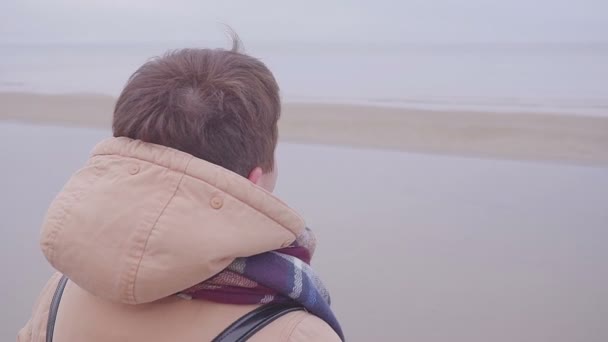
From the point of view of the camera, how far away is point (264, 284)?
0.91m

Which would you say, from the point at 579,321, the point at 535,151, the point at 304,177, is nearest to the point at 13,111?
the point at 304,177

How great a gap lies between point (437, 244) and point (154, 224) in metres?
3.46

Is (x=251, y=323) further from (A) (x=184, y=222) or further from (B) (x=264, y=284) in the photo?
(A) (x=184, y=222)

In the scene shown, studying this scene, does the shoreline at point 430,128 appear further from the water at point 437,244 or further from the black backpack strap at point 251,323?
the black backpack strap at point 251,323

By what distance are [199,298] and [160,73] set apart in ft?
1.13

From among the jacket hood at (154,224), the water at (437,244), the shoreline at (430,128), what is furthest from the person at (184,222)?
the shoreline at (430,128)

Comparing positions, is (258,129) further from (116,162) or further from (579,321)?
(579,321)

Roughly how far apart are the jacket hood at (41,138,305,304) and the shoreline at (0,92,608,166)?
6525 mm

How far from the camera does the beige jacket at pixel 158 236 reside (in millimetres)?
839

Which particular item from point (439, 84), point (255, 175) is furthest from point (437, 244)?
point (439, 84)

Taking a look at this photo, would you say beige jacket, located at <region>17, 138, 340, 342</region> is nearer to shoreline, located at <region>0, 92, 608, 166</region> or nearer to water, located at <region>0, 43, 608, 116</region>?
shoreline, located at <region>0, 92, 608, 166</region>

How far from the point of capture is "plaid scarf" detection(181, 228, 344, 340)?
0.90 m

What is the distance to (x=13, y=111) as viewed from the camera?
11055mm

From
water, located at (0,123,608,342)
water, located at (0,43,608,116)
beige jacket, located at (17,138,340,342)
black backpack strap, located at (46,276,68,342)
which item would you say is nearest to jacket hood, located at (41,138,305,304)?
beige jacket, located at (17,138,340,342)
